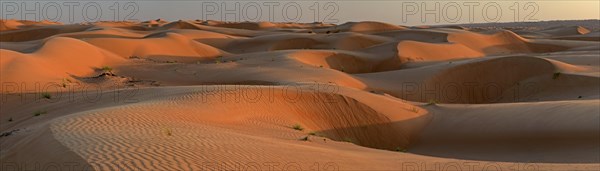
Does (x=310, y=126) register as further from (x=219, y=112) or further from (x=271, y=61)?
(x=271, y=61)

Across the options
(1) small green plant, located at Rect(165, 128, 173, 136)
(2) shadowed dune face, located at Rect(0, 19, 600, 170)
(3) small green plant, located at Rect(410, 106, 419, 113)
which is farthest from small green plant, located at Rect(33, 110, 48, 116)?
(3) small green plant, located at Rect(410, 106, 419, 113)

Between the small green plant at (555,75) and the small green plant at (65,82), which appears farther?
the small green plant at (555,75)

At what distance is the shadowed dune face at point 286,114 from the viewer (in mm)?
5766

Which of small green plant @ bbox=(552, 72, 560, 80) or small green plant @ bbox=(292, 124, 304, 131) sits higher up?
small green plant @ bbox=(552, 72, 560, 80)

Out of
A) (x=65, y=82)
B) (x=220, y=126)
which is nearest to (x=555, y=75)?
(x=220, y=126)

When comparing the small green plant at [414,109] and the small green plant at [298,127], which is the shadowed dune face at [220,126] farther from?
the small green plant at [414,109]

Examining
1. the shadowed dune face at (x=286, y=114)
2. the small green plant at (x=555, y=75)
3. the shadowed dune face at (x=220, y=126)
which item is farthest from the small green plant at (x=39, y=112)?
the small green plant at (x=555, y=75)

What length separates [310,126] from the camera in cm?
988

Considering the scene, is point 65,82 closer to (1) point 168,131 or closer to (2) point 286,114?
(2) point 286,114

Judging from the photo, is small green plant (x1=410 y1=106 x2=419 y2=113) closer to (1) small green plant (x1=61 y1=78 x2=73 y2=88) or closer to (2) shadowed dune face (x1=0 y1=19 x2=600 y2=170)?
(2) shadowed dune face (x1=0 y1=19 x2=600 y2=170)

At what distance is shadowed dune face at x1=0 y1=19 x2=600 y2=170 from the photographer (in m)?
5.77

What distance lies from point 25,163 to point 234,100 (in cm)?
480

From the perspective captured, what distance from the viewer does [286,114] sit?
392 inches

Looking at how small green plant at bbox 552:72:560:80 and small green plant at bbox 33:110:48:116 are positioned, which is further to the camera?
small green plant at bbox 552:72:560:80
